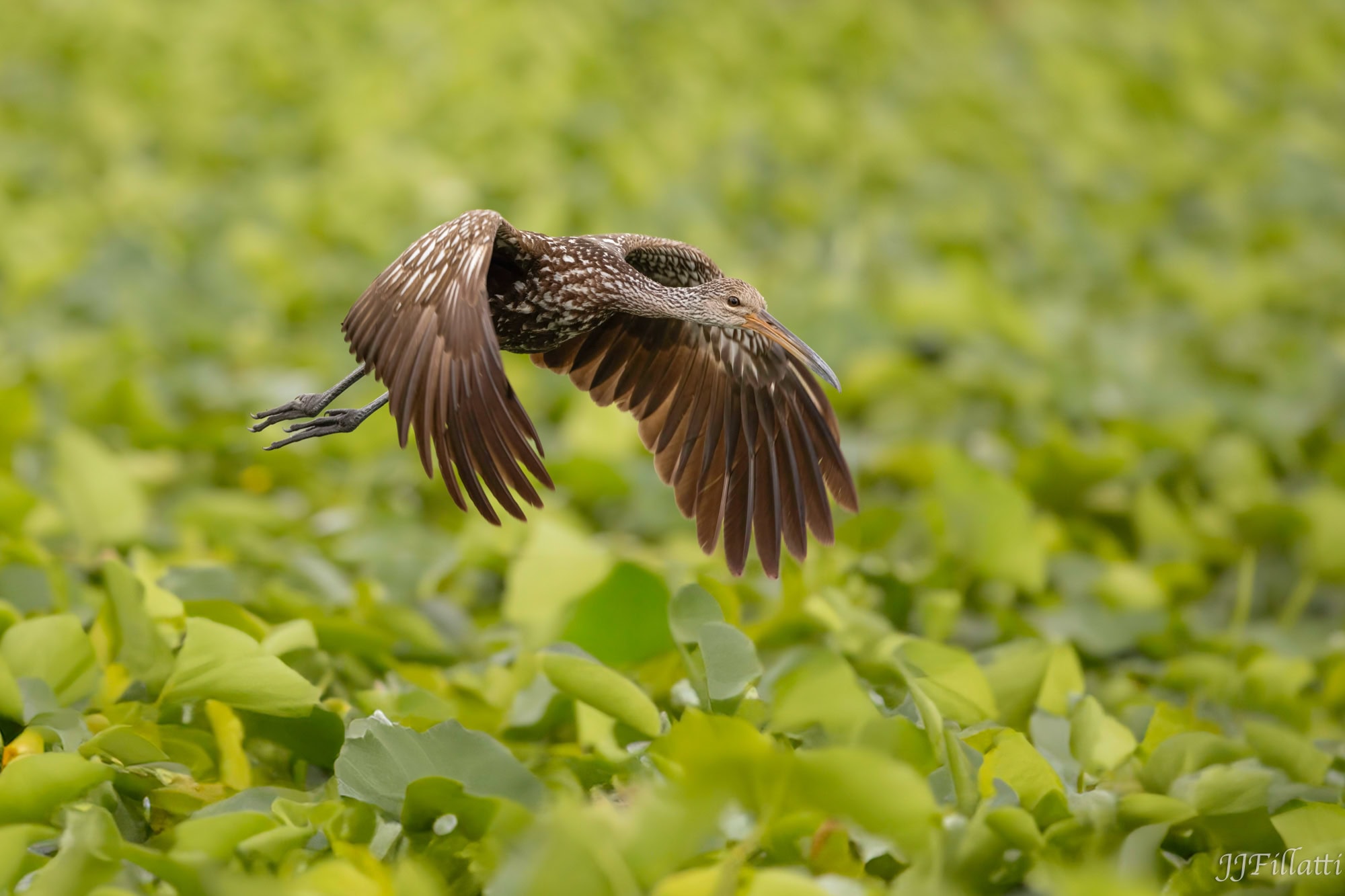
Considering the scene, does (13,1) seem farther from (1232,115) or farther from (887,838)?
(887,838)

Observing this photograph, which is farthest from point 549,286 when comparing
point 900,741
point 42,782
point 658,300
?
point 42,782

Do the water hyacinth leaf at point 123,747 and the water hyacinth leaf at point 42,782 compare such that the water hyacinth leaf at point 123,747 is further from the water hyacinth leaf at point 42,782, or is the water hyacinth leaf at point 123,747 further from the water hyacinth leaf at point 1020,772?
the water hyacinth leaf at point 1020,772

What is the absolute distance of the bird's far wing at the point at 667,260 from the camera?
15.1 feet

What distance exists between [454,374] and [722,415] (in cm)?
167

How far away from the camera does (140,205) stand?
901 centimetres

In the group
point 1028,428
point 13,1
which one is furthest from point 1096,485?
point 13,1

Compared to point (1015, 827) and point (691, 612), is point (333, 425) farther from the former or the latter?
point (1015, 827)

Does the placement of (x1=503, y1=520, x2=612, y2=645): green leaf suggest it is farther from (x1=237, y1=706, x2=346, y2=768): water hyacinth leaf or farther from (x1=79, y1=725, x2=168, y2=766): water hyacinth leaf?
(x1=79, y1=725, x2=168, y2=766): water hyacinth leaf

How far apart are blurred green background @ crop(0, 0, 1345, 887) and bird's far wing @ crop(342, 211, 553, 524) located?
1643 millimetres

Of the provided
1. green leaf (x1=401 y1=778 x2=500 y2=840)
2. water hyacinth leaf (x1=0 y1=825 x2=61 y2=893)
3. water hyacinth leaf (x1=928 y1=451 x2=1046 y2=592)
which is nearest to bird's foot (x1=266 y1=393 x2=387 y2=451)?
green leaf (x1=401 y1=778 x2=500 y2=840)

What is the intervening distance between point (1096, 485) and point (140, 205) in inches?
240

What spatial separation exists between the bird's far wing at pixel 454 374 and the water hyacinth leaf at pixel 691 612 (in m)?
0.96

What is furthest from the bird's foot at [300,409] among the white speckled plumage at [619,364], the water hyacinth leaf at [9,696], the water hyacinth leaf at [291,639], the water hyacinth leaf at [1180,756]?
the water hyacinth leaf at [1180,756]
